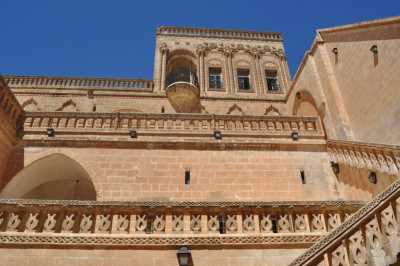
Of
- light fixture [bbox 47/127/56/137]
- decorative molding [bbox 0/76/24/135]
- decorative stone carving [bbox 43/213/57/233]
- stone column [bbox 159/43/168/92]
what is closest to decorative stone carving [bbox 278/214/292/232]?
decorative stone carving [bbox 43/213/57/233]

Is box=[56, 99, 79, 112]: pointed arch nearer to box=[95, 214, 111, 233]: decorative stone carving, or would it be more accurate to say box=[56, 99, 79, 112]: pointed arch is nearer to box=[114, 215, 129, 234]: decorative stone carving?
box=[95, 214, 111, 233]: decorative stone carving

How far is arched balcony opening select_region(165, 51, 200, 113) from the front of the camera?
1817cm

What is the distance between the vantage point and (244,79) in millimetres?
23641

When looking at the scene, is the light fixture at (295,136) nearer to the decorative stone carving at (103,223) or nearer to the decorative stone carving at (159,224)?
the decorative stone carving at (159,224)

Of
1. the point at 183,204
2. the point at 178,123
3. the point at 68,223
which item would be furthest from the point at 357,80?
the point at 68,223

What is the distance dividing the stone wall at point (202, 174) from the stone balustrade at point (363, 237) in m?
6.27

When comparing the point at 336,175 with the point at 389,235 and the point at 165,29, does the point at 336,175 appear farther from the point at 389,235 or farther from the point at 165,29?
the point at 165,29

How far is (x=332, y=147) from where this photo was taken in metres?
11.5

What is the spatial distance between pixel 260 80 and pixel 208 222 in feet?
59.5

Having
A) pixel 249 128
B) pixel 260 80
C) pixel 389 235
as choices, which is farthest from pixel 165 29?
pixel 389 235

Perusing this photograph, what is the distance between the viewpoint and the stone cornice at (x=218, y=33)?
81.7ft

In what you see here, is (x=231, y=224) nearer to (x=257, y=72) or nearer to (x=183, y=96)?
(x=183, y=96)

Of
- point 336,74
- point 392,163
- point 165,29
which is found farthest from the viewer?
point 165,29

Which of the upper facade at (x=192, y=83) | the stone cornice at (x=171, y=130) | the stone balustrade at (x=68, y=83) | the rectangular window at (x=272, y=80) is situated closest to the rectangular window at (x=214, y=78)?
the upper facade at (x=192, y=83)
